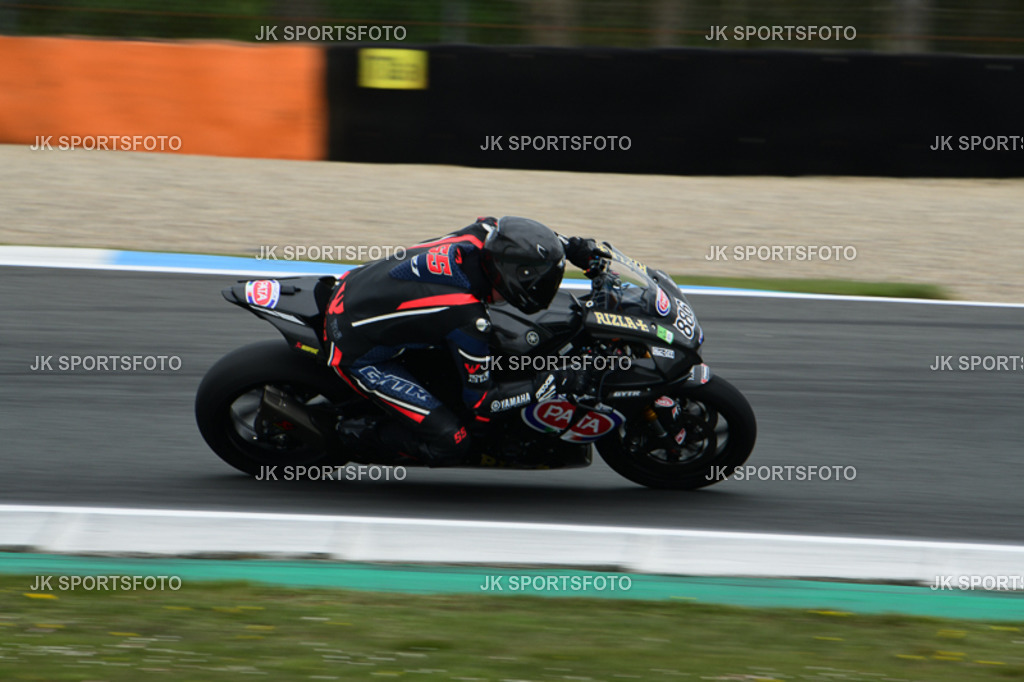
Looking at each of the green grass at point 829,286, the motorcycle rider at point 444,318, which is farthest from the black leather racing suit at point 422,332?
the green grass at point 829,286

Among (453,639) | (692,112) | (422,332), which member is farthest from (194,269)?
(453,639)

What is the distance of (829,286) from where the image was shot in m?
10.2

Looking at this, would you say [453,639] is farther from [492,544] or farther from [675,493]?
[675,493]

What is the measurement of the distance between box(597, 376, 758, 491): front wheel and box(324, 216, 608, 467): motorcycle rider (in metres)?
0.65

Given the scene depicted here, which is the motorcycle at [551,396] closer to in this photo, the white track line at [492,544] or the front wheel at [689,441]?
the front wheel at [689,441]

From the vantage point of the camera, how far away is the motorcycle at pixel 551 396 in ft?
19.4

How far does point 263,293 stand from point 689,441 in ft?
7.73

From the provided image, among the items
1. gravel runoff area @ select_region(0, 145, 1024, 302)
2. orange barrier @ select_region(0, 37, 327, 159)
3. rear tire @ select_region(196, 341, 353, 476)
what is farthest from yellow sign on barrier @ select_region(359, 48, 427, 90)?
rear tire @ select_region(196, 341, 353, 476)

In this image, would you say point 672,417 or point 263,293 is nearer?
point 263,293

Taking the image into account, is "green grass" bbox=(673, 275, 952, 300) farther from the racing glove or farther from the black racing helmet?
the black racing helmet

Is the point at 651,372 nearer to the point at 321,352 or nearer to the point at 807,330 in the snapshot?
the point at 321,352

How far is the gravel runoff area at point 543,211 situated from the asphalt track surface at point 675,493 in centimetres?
142

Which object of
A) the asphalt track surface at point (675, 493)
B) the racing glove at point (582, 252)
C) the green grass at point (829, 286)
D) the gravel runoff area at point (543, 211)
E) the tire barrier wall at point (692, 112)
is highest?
the tire barrier wall at point (692, 112)

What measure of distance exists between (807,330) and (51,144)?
8.74 meters
